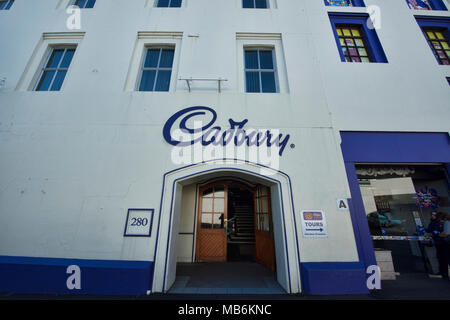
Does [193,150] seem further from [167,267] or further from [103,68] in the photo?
[103,68]

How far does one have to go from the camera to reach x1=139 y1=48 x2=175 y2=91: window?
17.6 ft

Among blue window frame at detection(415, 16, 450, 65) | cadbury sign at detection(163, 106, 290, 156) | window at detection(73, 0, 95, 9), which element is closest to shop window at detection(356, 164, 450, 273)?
cadbury sign at detection(163, 106, 290, 156)

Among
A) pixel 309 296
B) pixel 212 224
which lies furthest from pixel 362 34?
pixel 212 224

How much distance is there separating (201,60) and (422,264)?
9.06 m

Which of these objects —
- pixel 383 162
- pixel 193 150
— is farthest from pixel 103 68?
pixel 383 162

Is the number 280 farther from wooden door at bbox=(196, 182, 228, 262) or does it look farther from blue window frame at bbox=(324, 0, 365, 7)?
blue window frame at bbox=(324, 0, 365, 7)

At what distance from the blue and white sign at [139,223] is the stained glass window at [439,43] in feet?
38.1

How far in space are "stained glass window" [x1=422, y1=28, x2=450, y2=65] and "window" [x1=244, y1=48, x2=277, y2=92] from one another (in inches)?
269

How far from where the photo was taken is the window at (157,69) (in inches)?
211

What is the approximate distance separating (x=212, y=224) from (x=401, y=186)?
20.8ft

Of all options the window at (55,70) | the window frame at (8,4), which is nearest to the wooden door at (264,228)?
the window at (55,70)

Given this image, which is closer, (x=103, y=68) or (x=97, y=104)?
(x=97, y=104)

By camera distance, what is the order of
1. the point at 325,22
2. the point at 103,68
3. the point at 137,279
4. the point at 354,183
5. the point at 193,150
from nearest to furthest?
the point at 137,279, the point at 193,150, the point at 354,183, the point at 103,68, the point at 325,22
